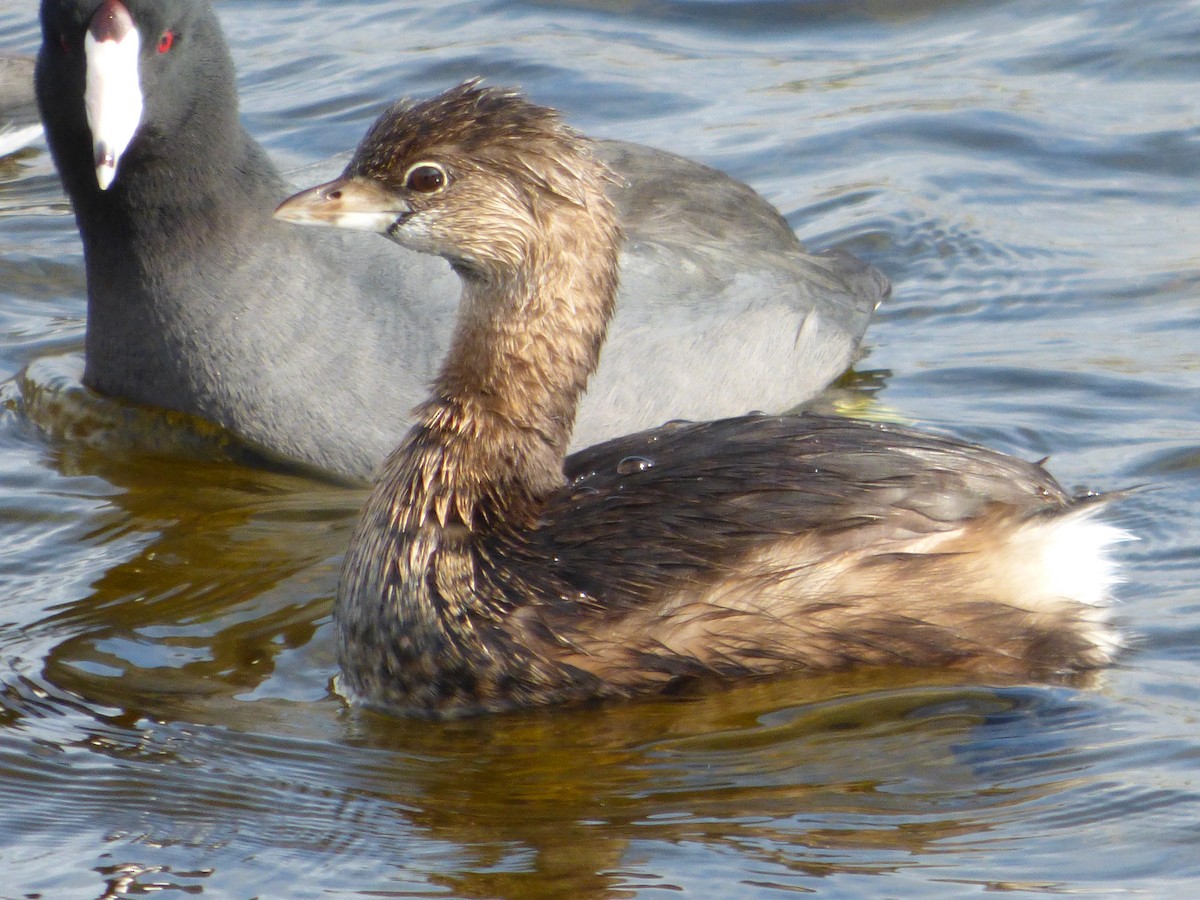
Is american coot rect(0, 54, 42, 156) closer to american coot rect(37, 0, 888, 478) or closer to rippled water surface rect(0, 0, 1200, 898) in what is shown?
rippled water surface rect(0, 0, 1200, 898)

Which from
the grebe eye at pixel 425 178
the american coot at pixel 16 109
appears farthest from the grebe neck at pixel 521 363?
the american coot at pixel 16 109

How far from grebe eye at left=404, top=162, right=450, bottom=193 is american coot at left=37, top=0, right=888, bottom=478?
1.40 metres

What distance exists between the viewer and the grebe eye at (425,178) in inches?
201

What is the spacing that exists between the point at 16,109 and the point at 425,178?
580 centimetres

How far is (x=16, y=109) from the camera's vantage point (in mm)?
10141

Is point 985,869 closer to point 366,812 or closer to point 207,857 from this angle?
point 366,812

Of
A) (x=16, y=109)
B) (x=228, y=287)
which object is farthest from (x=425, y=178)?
(x=16, y=109)

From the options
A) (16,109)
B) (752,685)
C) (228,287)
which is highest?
(16,109)

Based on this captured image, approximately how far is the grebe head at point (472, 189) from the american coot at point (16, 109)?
5513mm

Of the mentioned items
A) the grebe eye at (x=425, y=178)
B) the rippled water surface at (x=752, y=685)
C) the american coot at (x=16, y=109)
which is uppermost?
the grebe eye at (x=425, y=178)

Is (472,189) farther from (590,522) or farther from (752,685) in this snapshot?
(752,685)

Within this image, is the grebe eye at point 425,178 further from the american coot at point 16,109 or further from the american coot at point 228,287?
the american coot at point 16,109

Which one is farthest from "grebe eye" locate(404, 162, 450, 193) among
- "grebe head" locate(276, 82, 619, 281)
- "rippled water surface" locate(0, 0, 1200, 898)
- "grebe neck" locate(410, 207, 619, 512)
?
"rippled water surface" locate(0, 0, 1200, 898)

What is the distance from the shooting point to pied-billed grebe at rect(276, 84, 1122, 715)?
4.82 metres
